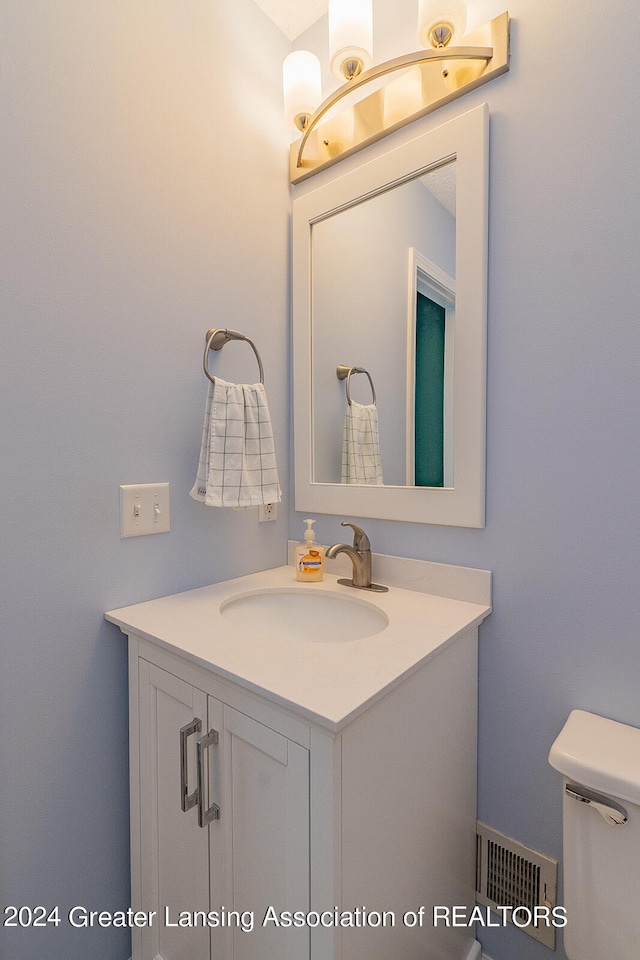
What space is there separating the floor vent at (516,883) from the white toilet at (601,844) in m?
0.18

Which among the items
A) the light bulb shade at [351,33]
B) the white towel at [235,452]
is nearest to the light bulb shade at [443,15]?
the light bulb shade at [351,33]

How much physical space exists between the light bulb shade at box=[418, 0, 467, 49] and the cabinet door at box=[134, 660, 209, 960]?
4.56ft

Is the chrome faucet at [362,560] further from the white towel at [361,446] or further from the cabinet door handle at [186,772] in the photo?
the cabinet door handle at [186,772]

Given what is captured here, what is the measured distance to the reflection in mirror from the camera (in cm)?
106

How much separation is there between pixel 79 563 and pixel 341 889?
2.34 ft

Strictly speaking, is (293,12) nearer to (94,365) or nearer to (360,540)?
(94,365)

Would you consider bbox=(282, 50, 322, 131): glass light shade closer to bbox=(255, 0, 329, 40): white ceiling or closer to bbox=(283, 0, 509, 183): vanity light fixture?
bbox=(283, 0, 509, 183): vanity light fixture

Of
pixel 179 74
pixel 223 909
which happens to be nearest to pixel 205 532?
pixel 223 909

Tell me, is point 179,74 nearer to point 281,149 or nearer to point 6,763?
point 281,149

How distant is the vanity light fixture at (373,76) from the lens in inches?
37.7

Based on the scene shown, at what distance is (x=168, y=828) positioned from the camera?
2.90 feet

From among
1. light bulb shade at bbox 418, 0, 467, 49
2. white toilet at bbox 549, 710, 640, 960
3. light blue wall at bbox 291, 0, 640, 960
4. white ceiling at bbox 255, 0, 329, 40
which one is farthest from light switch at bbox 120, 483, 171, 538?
white ceiling at bbox 255, 0, 329, 40

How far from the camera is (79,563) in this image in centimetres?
94

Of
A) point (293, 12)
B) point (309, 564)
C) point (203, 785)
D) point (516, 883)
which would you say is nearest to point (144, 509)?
point (309, 564)
